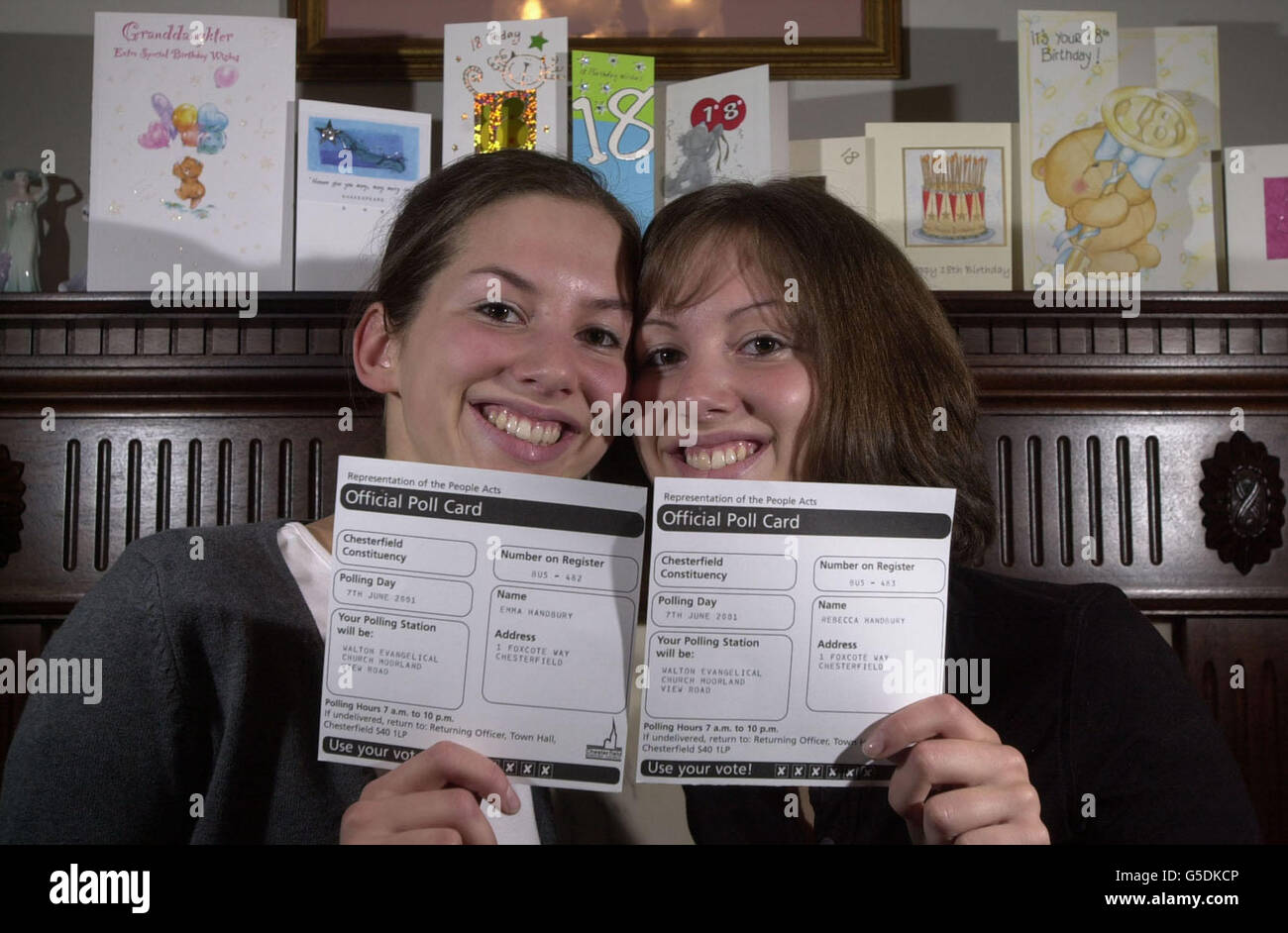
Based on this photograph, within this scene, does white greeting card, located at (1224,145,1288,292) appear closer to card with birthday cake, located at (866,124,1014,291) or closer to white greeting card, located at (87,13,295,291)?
card with birthday cake, located at (866,124,1014,291)

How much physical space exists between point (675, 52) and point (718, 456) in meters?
0.95

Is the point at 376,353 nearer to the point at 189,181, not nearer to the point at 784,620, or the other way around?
the point at 189,181

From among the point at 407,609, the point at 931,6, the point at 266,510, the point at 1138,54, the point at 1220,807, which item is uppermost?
the point at 931,6

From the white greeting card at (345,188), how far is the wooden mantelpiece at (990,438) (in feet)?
0.43

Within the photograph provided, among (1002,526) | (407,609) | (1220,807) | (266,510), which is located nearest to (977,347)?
(1002,526)

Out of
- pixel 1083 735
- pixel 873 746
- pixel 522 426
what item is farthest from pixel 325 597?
pixel 1083 735

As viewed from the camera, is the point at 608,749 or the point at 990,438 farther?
the point at 990,438

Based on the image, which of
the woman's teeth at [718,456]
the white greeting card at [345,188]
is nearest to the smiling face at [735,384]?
the woman's teeth at [718,456]

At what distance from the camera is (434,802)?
0.98 metres
